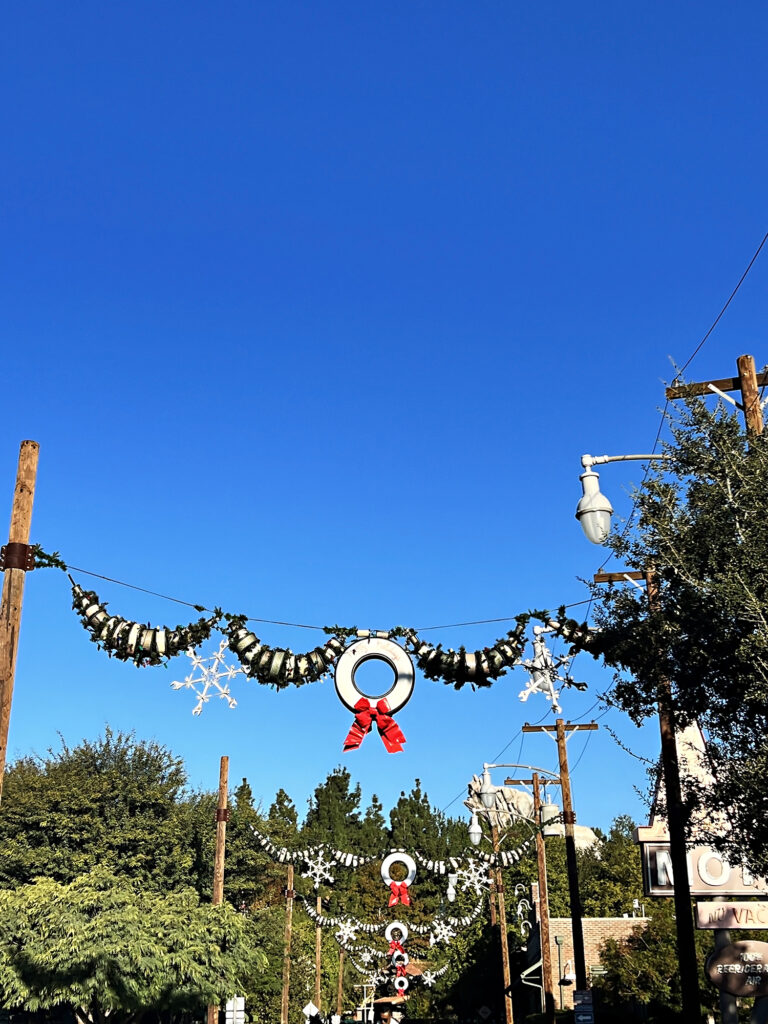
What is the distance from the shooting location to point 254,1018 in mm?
49719

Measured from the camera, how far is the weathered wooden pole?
3147cm

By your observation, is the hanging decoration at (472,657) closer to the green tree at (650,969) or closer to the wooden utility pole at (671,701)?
the wooden utility pole at (671,701)

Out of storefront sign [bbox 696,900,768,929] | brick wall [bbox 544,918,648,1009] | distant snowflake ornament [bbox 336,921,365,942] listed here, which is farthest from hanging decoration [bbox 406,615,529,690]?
distant snowflake ornament [bbox 336,921,365,942]

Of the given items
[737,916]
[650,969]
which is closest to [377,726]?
[737,916]

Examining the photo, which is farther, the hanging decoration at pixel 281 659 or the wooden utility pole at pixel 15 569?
the hanging decoration at pixel 281 659

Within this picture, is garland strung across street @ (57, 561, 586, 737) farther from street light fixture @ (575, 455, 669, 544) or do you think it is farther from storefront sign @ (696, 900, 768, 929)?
storefront sign @ (696, 900, 768, 929)

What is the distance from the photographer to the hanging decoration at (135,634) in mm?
15234

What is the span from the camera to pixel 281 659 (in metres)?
15.3

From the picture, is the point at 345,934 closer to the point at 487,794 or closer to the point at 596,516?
the point at 487,794

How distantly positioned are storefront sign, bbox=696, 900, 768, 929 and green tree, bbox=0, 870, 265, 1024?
1541 centimetres

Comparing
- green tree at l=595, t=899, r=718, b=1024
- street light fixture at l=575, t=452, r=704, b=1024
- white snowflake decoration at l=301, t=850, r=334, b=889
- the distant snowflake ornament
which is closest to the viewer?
street light fixture at l=575, t=452, r=704, b=1024

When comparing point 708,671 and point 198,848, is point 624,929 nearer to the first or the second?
point 198,848

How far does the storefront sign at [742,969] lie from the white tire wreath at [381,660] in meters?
8.05

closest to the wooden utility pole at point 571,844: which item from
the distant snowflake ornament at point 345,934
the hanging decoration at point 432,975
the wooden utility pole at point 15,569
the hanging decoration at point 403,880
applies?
the hanging decoration at point 403,880
